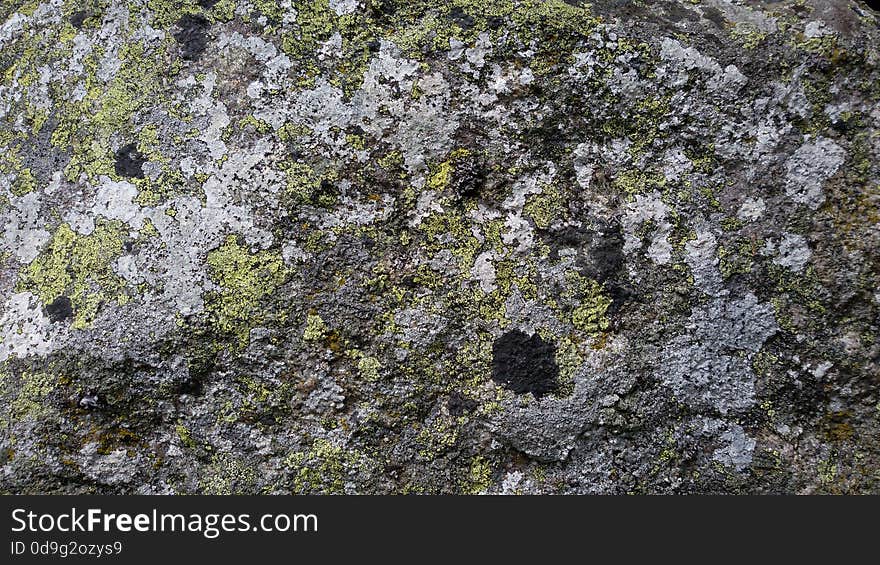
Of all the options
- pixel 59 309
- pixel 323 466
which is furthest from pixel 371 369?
pixel 59 309

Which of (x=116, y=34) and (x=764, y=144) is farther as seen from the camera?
(x=116, y=34)

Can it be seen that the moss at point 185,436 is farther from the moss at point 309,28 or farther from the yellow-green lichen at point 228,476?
the moss at point 309,28

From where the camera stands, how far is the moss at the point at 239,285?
1.76 m

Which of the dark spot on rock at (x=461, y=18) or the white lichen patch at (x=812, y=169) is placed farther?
the dark spot on rock at (x=461, y=18)

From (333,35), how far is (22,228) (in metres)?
1.07

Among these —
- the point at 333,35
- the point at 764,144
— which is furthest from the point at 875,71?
the point at 333,35

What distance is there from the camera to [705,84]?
1.79 metres

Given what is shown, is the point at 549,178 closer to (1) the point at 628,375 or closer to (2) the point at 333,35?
(1) the point at 628,375

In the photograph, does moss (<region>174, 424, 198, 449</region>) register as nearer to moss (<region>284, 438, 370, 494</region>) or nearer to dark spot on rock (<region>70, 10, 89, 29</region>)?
moss (<region>284, 438, 370, 494</region>)

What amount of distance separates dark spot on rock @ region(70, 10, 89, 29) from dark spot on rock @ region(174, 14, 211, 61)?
0.32m

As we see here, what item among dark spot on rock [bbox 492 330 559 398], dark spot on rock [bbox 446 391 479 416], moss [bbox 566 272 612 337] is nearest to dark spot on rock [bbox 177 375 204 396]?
dark spot on rock [bbox 446 391 479 416]

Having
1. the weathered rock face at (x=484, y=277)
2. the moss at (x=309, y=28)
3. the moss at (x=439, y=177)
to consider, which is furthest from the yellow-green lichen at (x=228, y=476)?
the moss at (x=309, y=28)

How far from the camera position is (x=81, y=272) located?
1.79m

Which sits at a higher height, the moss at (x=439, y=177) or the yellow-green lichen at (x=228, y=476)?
the moss at (x=439, y=177)
